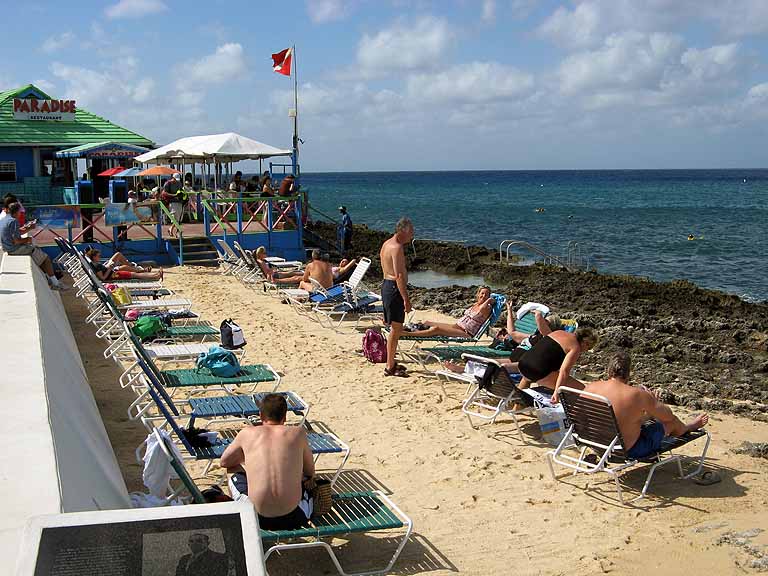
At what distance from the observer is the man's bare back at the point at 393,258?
8383mm

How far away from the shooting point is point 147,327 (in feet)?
30.7

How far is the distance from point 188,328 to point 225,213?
960 cm

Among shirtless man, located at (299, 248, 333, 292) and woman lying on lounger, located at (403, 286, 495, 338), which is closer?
woman lying on lounger, located at (403, 286, 495, 338)

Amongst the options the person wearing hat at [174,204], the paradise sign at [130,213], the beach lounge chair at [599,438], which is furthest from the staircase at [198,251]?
the beach lounge chair at [599,438]

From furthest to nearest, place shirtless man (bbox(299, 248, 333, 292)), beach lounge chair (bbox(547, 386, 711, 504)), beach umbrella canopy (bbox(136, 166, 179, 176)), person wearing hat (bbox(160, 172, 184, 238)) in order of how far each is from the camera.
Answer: beach umbrella canopy (bbox(136, 166, 179, 176)), person wearing hat (bbox(160, 172, 184, 238)), shirtless man (bbox(299, 248, 333, 292)), beach lounge chair (bbox(547, 386, 711, 504))

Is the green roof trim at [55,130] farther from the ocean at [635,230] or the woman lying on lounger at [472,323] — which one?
the woman lying on lounger at [472,323]

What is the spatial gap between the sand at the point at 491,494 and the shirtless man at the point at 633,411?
0.41 m

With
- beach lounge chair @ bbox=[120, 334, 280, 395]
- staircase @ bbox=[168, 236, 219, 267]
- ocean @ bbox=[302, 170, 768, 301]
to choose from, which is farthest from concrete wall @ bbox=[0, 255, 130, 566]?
ocean @ bbox=[302, 170, 768, 301]

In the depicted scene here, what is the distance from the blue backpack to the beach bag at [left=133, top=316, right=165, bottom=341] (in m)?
1.92

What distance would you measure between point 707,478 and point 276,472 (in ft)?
11.5

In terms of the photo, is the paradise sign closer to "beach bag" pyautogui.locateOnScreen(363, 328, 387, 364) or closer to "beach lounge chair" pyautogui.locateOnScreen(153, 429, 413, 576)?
"beach bag" pyautogui.locateOnScreen(363, 328, 387, 364)

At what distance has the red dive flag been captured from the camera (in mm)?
22703

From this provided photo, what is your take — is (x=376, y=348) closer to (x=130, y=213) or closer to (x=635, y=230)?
(x=130, y=213)

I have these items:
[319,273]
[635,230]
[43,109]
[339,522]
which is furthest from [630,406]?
[635,230]
